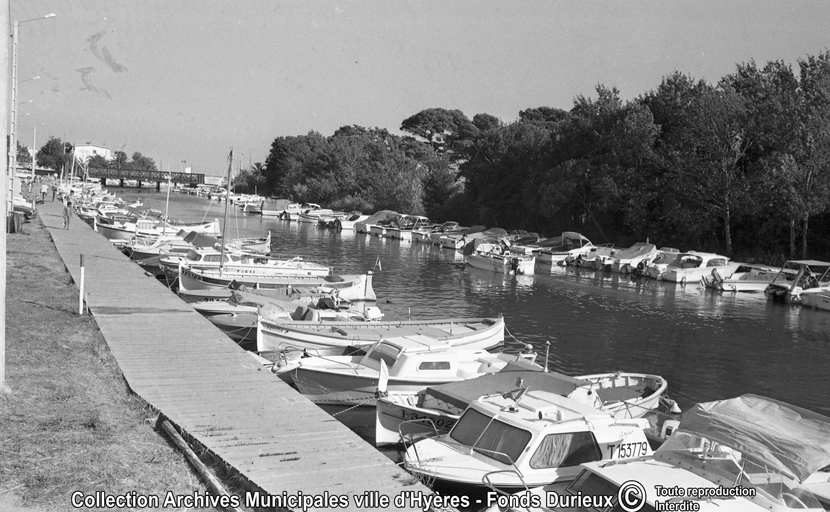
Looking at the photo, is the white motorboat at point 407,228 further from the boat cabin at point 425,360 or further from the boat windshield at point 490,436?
the boat windshield at point 490,436

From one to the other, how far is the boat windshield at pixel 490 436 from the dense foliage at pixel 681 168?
4464 cm

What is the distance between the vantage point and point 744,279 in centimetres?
4831

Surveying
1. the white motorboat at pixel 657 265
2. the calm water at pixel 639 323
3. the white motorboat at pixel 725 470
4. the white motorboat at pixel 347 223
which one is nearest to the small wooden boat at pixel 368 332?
the calm water at pixel 639 323

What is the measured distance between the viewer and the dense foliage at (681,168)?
5281cm

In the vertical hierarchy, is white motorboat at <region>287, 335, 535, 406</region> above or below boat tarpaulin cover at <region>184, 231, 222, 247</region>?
below

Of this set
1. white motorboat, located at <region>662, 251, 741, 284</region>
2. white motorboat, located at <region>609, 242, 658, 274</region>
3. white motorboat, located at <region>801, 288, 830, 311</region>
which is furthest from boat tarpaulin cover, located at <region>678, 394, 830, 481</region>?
white motorboat, located at <region>609, 242, 658, 274</region>

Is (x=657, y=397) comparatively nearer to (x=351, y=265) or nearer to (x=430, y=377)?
(x=430, y=377)

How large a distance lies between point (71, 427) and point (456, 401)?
6.89 m

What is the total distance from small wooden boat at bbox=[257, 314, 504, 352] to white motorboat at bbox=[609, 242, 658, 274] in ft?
101

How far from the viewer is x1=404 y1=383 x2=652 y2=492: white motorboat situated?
11.9 metres

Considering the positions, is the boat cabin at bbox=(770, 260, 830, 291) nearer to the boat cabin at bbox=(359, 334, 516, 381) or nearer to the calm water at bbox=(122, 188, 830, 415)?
the calm water at bbox=(122, 188, 830, 415)

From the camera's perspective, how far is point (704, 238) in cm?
6106

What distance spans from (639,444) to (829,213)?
4722cm

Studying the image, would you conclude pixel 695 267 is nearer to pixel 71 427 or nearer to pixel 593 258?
pixel 593 258
